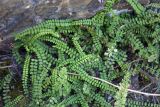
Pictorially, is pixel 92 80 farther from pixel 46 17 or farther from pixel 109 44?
pixel 46 17

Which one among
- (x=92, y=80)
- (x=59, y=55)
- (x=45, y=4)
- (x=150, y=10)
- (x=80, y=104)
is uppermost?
(x=45, y=4)

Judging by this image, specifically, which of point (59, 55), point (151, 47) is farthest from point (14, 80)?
point (151, 47)

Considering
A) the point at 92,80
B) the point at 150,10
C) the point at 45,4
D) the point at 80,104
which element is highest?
the point at 45,4

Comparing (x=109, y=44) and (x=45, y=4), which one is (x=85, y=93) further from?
(x=45, y=4)

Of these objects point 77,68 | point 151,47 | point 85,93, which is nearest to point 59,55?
point 77,68

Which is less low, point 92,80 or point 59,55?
point 59,55

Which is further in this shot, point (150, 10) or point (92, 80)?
point (150, 10)
